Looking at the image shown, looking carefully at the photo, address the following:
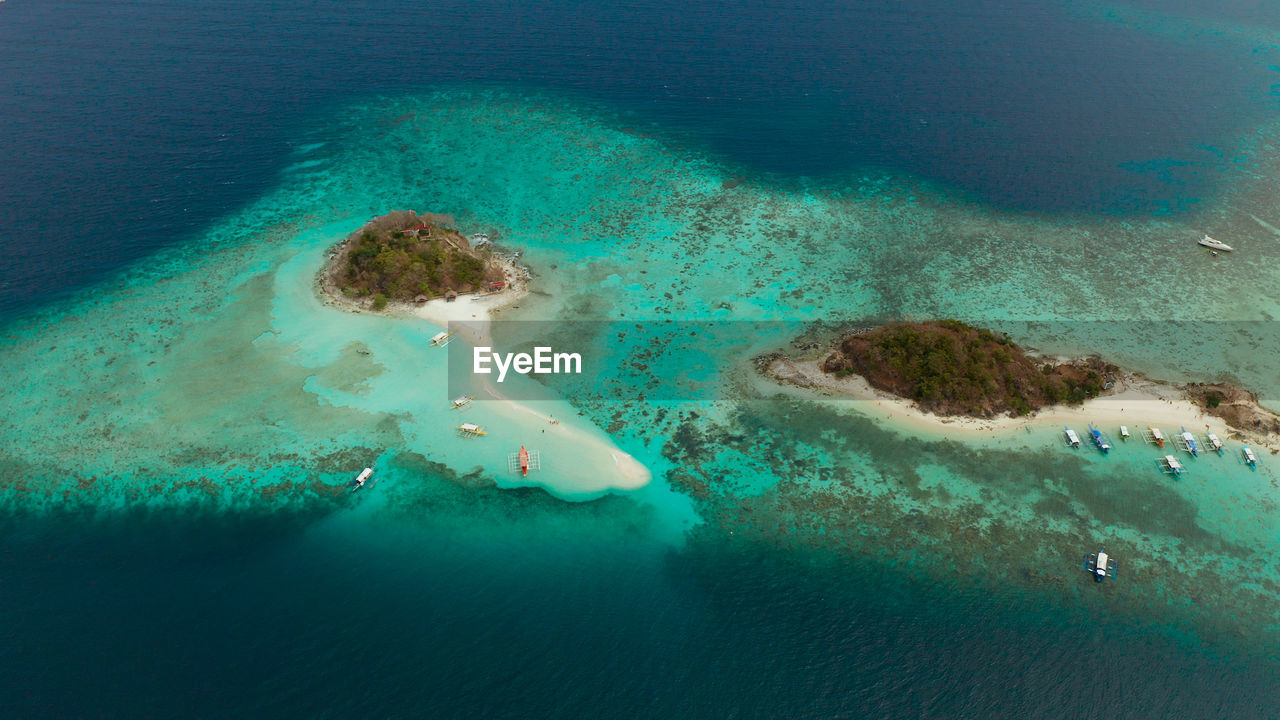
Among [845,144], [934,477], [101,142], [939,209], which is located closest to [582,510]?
[934,477]

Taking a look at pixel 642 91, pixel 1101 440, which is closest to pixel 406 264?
pixel 642 91

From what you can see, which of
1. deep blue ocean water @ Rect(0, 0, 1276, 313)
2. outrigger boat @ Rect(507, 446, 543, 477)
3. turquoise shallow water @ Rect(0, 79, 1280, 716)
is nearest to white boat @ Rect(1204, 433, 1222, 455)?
turquoise shallow water @ Rect(0, 79, 1280, 716)

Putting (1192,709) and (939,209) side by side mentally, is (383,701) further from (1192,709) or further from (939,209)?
(939,209)

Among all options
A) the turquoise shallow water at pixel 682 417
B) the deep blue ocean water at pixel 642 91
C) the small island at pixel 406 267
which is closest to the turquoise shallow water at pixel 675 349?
the turquoise shallow water at pixel 682 417

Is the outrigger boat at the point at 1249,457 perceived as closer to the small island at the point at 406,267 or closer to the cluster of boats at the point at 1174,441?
the cluster of boats at the point at 1174,441

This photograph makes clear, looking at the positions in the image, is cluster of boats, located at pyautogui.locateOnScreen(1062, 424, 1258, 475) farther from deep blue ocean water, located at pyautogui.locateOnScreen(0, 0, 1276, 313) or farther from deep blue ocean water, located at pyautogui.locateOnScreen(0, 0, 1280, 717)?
deep blue ocean water, located at pyautogui.locateOnScreen(0, 0, 1276, 313)
